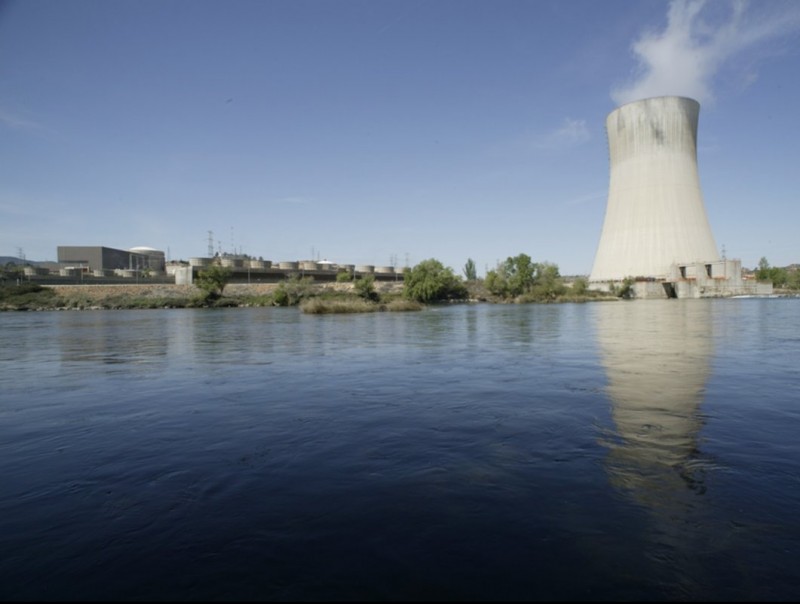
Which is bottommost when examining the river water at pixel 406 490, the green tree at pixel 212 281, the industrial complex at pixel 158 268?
the river water at pixel 406 490

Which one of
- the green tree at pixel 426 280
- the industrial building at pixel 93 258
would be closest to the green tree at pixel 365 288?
the green tree at pixel 426 280

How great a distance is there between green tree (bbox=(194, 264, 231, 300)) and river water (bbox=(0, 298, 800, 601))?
182 ft

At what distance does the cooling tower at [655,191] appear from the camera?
57500mm

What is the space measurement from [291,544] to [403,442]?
99.7 inches

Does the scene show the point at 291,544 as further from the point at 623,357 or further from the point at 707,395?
the point at 623,357

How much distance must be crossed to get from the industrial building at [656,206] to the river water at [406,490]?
55910 mm

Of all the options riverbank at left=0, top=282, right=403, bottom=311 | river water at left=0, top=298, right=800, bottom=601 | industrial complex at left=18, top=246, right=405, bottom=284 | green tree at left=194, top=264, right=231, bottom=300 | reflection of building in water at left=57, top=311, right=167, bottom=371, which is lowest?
reflection of building in water at left=57, top=311, right=167, bottom=371

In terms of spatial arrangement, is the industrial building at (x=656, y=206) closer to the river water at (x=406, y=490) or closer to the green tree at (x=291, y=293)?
the green tree at (x=291, y=293)

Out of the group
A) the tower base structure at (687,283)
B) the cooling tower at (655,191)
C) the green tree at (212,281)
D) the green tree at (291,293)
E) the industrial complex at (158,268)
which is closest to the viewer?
the cooling tower at (655,191)

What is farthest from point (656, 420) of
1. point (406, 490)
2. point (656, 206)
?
point (656, 206)

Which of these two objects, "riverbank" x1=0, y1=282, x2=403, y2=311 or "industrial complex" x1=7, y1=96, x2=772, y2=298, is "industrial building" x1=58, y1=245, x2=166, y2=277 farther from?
"industrial complex" x1=7, y1=96, x2=772, y2=298

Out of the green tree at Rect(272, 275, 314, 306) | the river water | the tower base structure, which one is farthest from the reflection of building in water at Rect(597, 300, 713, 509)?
the tower base structure

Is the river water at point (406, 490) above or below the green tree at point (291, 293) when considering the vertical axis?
below

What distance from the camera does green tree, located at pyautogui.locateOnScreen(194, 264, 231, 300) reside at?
62847 millimetres
